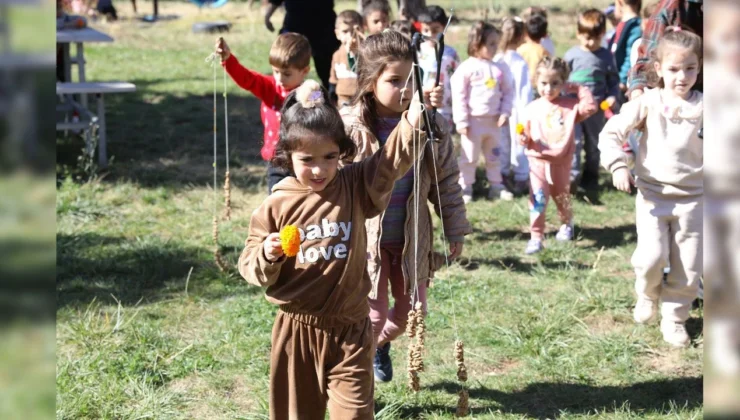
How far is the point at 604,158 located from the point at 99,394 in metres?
2.66

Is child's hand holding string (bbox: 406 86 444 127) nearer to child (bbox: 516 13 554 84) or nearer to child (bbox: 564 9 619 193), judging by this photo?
child (bbox: 564 9 619 193)

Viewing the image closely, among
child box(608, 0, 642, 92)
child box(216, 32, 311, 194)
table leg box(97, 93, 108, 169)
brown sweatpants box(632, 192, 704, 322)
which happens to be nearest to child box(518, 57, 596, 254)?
child box(608, 0, 642, 92)

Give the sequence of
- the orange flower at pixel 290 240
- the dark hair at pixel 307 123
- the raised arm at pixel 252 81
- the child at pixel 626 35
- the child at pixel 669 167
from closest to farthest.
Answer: the orange flower at pixel 290 240 < the dark hair at pixel 307 123 < the child at pixel 669 167 < the raised arm at pixel 252 81 < the child at pixel 626 35

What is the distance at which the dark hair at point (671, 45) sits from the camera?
163 inches

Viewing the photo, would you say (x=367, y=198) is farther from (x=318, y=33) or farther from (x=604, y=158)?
(x=318, y=33)

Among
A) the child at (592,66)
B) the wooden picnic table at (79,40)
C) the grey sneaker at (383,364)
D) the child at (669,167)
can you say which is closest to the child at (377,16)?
the child at (592,66)

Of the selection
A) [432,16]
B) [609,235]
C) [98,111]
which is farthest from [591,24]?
[98,111]

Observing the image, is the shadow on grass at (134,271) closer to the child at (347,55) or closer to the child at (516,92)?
the child at (347,55)

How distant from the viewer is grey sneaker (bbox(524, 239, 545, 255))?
6.35 m

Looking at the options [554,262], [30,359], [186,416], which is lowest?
[186,416]

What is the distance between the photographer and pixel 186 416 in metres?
3.99

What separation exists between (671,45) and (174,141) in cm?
665

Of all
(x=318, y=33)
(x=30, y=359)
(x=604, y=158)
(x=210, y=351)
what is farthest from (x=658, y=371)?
(x=318, y=33)

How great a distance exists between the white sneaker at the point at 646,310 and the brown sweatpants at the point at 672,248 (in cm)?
3
